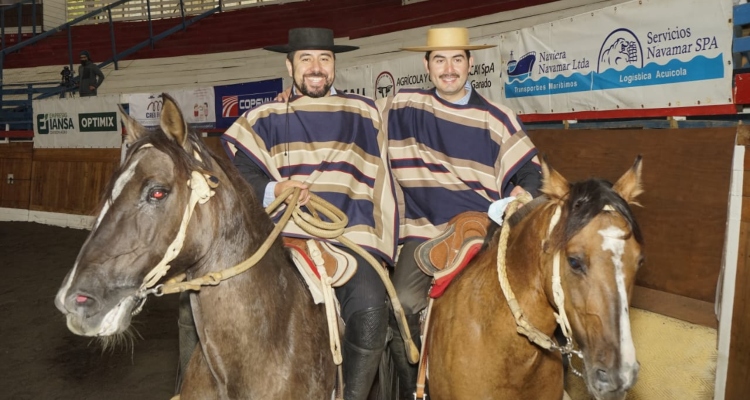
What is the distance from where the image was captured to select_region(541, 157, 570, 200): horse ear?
2.47 m

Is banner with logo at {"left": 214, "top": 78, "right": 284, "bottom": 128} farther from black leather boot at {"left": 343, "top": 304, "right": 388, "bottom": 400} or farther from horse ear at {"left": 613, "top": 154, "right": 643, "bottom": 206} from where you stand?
horse ear at {"left": 613, "top": 154, "right": 643, "bottom": 206}

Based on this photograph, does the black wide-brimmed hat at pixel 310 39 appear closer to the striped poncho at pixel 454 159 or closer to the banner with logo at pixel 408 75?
the striped poncho at pixel 454 159

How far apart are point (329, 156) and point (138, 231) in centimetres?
124

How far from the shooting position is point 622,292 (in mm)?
2166

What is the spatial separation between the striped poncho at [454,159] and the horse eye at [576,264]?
47.3 inches

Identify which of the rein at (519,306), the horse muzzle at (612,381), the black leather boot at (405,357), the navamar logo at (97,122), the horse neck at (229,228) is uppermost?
the navamar logo at (97,122)

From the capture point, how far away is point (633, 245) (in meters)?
2.23

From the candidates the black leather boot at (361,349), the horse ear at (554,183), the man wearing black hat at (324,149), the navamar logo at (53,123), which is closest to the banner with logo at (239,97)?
the navamar logo at (53,123)

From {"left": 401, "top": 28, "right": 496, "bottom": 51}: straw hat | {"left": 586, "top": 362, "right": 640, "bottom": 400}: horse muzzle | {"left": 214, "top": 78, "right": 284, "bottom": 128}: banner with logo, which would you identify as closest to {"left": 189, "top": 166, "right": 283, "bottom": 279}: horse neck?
{"left": 586, "top": 362, "right": 640, "bottom": 400}: horse muzzle

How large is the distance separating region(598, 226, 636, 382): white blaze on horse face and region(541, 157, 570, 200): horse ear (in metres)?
0.29

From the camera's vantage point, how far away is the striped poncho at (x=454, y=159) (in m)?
3.51

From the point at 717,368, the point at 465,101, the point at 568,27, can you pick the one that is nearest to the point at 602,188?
the point at 465,101

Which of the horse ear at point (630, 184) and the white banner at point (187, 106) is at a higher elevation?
the white banner at point (187, 106)

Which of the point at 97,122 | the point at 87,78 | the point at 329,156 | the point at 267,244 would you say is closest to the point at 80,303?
the point at 267,244
